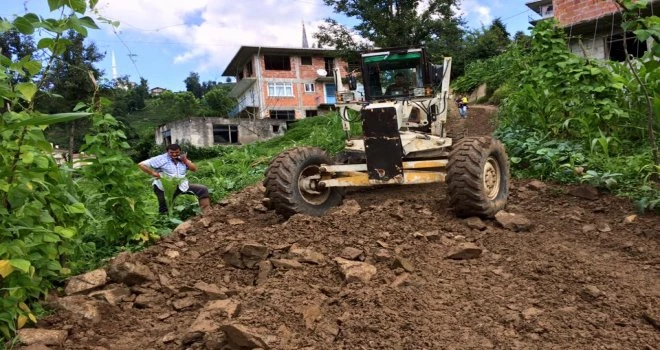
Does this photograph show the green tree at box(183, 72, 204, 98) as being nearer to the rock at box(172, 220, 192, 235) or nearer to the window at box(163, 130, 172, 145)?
the window at box(163, 130, 172, 145)

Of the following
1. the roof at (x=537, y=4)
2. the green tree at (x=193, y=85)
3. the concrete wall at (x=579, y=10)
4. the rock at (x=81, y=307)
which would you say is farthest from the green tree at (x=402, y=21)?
the green tree at (x=193, y=85)

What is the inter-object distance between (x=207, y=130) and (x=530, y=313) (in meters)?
30.2

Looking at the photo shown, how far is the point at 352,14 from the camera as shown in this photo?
75.0 ft

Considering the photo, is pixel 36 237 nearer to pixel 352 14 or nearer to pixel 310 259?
pixel 310 259

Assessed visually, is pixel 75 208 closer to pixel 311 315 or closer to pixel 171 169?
pixel 311 315

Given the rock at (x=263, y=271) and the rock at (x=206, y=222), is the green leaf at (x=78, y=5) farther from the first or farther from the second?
the rock at (x=206, y=222)

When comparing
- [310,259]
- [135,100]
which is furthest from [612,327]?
[135,100]

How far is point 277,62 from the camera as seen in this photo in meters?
40.2

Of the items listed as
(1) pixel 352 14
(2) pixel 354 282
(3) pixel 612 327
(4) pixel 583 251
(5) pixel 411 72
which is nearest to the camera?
(3) pixel 612 327

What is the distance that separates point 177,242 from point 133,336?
186 centimetres

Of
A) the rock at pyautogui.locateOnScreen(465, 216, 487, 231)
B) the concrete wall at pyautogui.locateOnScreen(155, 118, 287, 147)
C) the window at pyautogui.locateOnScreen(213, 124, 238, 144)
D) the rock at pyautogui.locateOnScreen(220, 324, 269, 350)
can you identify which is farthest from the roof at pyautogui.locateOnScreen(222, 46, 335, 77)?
the rock at pyautogui.locateOnScreen(220, 324, 269, 350)

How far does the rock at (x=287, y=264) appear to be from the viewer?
3.73 m

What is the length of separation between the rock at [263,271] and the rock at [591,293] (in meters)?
2.02

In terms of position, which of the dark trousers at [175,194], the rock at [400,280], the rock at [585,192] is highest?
the dark trousers at [175,194]
